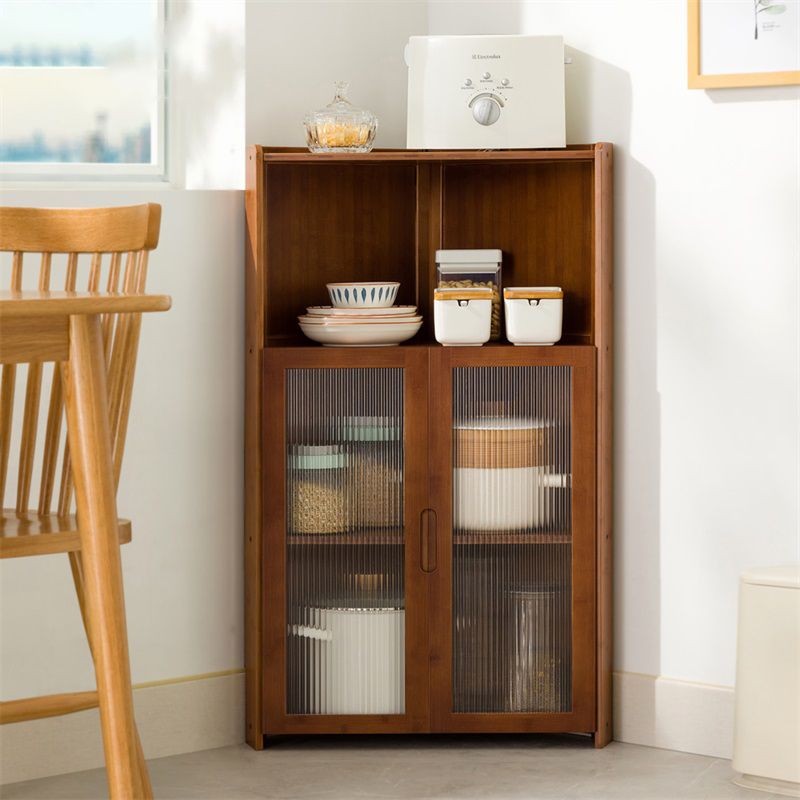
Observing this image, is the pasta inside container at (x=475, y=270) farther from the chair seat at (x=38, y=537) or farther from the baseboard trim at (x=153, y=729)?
the chair seat at (x=38, y=537)

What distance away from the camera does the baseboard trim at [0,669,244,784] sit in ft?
8.07

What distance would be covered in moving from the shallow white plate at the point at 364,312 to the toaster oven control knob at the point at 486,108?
44 centimetres

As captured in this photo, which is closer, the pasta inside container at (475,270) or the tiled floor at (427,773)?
the tiled floor at (427,773)

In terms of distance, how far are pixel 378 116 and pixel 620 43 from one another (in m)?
0.60

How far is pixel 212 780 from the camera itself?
2484 millimetres

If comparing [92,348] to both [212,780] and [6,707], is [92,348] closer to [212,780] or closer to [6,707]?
[6,707]

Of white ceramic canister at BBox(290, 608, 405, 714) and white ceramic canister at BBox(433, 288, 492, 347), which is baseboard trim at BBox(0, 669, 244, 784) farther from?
white ceramic canister at BBox(433, 288, 492, 347)

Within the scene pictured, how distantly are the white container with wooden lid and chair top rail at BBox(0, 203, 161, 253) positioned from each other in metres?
0.90

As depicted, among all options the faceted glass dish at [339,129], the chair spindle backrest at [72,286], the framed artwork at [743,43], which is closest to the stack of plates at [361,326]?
the faceted glass dish at [339,129]

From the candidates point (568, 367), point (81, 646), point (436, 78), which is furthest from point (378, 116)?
point (81, 646)

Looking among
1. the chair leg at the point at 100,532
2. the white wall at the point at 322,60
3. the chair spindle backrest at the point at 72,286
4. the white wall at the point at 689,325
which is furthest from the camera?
the white wall at the point at 322,60

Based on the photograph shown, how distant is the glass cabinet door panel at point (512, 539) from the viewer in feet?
8.57

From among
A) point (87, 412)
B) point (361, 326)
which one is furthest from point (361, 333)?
point (87, 412)

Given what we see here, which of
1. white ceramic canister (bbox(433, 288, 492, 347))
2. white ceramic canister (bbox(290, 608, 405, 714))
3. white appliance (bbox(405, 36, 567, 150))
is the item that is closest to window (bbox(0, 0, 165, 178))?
white appliance (bbox(405, 36, 567, 150))
